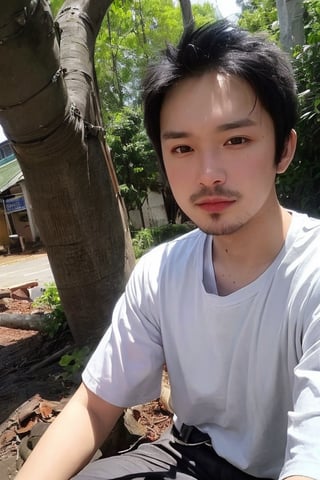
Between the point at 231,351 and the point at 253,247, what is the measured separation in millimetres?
300

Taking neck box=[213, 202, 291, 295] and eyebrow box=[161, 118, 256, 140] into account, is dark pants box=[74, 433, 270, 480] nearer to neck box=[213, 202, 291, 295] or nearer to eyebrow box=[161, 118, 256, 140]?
neck box=[213, 202, 291, 295]

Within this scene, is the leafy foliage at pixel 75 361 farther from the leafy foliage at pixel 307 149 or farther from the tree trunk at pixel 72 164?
the leafy foliage at pixel 307 149

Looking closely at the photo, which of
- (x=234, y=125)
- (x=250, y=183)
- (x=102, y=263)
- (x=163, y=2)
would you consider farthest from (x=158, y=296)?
(x=163, y=2)

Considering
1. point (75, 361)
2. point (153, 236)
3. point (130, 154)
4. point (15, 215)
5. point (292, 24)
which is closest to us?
A: point (75, 361)

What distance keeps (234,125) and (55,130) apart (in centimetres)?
167

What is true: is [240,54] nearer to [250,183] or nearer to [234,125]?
[234,125]

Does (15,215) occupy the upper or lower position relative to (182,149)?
upper

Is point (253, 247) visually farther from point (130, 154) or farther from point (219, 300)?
point (130, 154)

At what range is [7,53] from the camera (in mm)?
2092

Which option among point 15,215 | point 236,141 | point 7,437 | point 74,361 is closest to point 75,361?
point 74,361

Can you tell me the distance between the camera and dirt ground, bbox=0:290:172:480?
245 cm

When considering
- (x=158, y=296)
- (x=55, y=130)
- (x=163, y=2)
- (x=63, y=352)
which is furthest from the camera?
(x=163, y=2)

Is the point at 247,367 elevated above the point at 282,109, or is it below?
below

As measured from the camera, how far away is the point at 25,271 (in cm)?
1370
